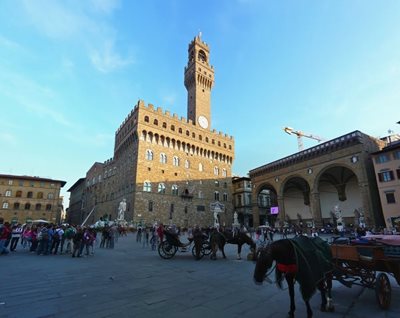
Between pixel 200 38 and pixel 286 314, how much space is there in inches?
2061

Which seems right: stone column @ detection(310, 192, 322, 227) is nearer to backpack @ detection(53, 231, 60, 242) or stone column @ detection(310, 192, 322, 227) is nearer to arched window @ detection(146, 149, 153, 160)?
arched window @ detection(146, 149, 153, 160)

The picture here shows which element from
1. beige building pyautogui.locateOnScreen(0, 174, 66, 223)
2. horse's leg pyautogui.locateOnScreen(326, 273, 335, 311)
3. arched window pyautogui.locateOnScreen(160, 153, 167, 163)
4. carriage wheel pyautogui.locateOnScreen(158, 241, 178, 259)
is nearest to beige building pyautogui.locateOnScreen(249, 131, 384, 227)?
arched window pyautogui.locateOnScreen(160, 153, 167, 163)

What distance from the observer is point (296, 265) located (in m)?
3.64

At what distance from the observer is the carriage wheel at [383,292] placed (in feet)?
13.1

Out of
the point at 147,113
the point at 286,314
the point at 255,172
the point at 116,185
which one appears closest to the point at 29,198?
the point at 116,185

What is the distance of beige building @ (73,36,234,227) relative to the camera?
34250 mm

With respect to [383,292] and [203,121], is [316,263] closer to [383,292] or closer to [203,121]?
[383,292]

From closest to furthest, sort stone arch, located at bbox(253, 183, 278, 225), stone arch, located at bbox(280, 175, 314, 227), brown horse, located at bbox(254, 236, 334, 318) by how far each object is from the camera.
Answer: brown horse, located at bbox(254, 236, 334, 318) < stone arch, located at bbox(280, 175, 314, 227) < stone arch, located at bbox(253, 183, 278, 225)

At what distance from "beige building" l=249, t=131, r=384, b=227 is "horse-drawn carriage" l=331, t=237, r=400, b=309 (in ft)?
78.0

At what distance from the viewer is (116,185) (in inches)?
1609

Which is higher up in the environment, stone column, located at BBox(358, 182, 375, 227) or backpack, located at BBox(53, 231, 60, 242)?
stone column, located at BBox(358, 182, 375, 227)

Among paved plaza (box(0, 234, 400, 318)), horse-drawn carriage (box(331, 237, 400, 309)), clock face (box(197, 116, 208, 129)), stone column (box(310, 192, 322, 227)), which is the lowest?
paved plaza (box(0, 234, 400, 318))

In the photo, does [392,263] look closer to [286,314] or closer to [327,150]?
[286,314]

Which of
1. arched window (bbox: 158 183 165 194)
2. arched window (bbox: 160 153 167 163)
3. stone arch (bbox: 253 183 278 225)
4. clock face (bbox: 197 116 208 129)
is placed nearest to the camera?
arched window (bbox: 158 183 165 194)
